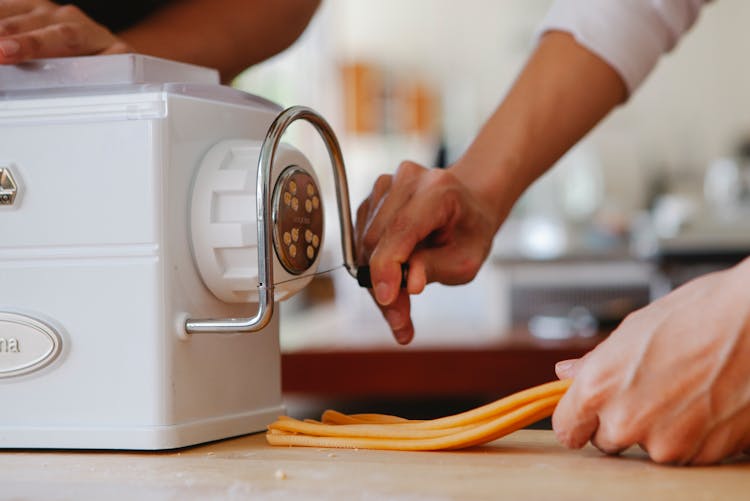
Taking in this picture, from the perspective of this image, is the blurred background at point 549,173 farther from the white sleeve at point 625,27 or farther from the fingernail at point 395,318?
the fingernail at point 395,318

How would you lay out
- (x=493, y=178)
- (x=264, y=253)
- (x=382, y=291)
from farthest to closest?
(x=493, y=178), (x=382, y=291), (x=264, y=253)

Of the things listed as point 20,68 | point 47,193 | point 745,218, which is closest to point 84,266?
point 47,193

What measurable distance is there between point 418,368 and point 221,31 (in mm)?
1371

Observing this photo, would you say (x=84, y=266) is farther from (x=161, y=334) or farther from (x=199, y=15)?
(x=199, y=15)

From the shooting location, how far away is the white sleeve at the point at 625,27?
1.04 metres

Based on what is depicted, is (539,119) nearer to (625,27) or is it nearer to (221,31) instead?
(625,27)

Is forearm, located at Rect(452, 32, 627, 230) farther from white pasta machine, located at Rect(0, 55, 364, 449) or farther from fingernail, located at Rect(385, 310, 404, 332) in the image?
white pasta machine, located at Rect(0, 55, 364, 449)

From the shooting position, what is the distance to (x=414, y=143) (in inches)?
213

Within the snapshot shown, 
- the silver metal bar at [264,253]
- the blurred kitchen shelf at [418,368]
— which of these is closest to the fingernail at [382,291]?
the silver metal bar at [264,253]

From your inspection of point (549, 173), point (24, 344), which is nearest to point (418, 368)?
point (24, 344)

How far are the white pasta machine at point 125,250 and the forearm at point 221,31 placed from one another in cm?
27

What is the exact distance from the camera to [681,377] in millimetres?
569

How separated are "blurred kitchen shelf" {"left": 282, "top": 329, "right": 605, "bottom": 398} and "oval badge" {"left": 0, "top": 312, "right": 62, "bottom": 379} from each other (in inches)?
61.4

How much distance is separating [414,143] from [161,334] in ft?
15.6
